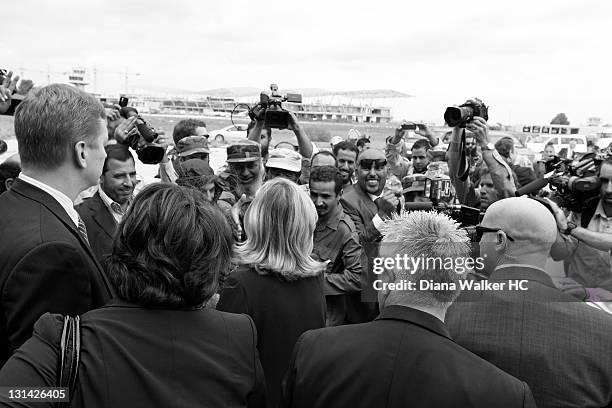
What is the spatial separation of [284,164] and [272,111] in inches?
35.6

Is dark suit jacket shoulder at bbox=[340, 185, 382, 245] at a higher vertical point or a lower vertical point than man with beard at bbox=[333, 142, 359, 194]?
lower

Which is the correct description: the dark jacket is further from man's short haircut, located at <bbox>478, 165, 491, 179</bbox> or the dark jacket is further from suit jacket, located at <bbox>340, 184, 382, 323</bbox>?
man's short haircut, located at <bbox>478, 165, 491, 179</bbox>

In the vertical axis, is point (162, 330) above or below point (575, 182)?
below

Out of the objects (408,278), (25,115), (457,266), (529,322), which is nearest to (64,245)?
(25,115)

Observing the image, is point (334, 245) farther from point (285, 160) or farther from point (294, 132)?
point (294, 132)

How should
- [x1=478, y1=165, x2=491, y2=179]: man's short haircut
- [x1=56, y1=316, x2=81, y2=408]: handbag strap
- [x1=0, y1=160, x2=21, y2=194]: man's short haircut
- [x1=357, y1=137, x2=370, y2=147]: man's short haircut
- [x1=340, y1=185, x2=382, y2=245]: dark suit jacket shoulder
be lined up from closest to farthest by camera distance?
[x1=56, y1=316, x2=81, y2=408]: handbag strap → [x1=0, y1=160, x2=21, y2=194]: man's short haircut → [x1=340, y1=185, x2=382, y2=245]: dark suit jacket shoulder → [x1=478, y1=165, x2=491, y2=179]: man's short haircut → [x1=357, y1=137, x2=370, y2=147]: man's short haircut

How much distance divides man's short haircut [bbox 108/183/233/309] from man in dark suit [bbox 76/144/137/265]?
6.00 ft

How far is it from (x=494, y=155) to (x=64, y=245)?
3.46 meters

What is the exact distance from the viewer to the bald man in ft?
6.39

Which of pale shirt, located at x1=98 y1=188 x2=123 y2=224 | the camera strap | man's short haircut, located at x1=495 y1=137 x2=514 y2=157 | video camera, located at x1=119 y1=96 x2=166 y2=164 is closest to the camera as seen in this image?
pale shirt, located at x1=98 y1=188 x2=123 y2=224

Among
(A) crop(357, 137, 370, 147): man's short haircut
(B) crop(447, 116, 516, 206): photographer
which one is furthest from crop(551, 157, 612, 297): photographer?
(A) crop(357, 137, 370, 147): man's short haircut

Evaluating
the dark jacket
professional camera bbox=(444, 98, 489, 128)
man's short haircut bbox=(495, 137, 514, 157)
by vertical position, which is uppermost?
professional camera bbox=(444, 98, 489, 128)

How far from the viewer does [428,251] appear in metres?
1.85

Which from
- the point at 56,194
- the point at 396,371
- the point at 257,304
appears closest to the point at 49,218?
the point at 56,194
